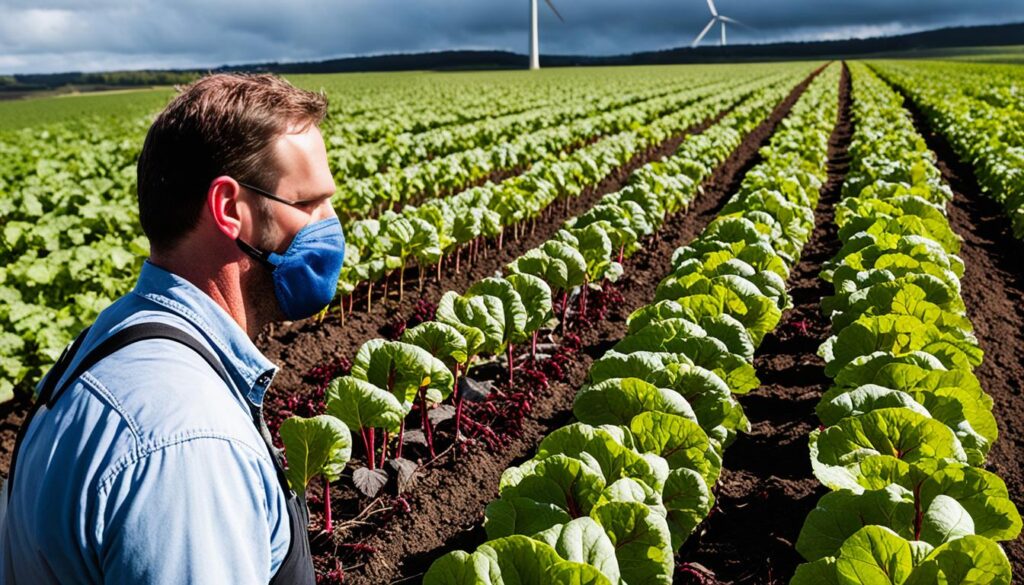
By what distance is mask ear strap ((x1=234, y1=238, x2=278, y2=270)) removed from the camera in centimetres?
207

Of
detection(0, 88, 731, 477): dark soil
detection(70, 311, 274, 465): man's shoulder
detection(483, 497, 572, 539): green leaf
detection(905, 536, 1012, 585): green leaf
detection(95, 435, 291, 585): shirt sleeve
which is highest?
detection(70, 311, 274, 465): man's shoulder

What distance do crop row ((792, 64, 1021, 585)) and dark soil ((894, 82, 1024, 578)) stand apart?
839mm

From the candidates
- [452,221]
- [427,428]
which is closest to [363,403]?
[427,428]

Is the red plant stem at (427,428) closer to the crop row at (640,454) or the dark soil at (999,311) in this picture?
the crop row at (640,454)

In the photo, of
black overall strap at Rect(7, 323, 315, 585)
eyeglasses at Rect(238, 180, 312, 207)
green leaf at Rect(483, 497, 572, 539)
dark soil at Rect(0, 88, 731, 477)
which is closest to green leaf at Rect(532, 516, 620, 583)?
green leaf at Rect(483, 497, 572, 539)

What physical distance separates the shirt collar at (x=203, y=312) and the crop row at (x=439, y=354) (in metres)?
1.42

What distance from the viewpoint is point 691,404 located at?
385cm

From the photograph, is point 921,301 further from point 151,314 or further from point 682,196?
point 682,196

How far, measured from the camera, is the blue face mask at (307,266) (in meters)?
2.29

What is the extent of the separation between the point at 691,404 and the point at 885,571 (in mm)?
1500

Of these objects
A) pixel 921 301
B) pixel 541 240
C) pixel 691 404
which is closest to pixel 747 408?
pixel 921 301

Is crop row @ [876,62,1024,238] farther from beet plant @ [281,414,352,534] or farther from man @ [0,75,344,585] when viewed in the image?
man @ [0,75,344,585]

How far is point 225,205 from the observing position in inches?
77.5

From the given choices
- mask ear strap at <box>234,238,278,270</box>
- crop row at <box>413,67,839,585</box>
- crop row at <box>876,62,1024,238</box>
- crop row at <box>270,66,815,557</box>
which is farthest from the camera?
crop row at <box>876,62,1024,238</box>
